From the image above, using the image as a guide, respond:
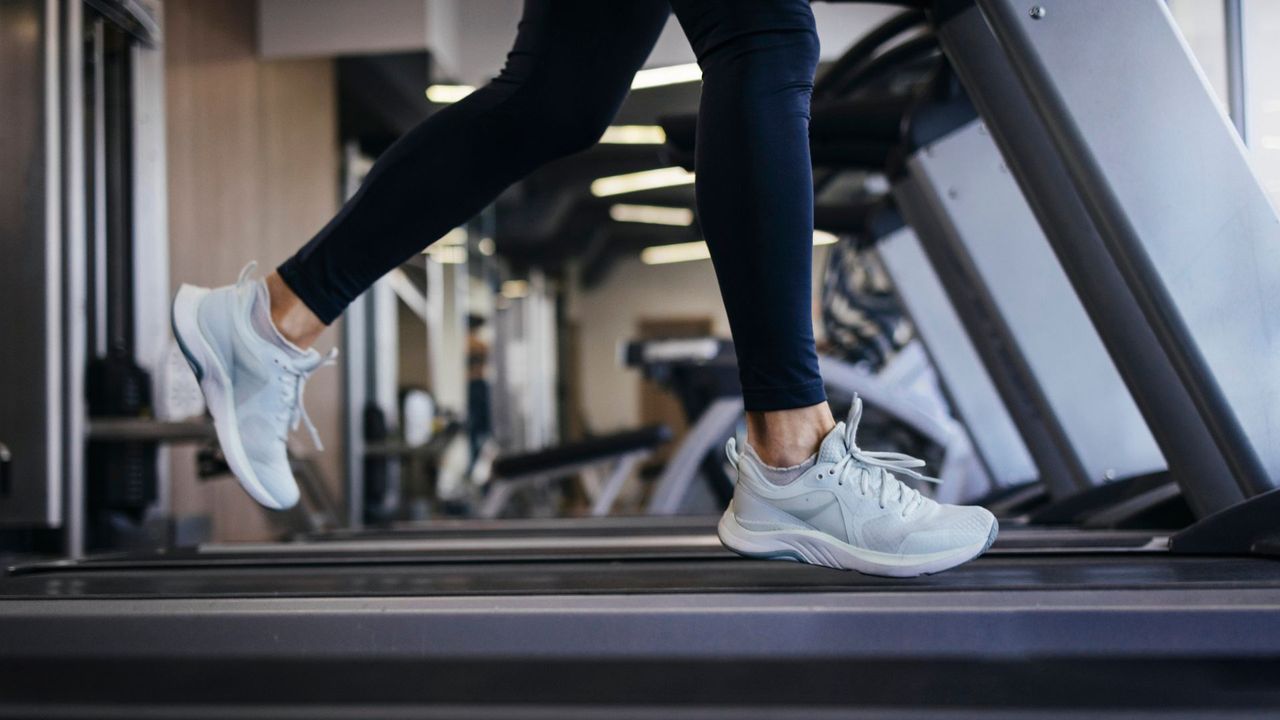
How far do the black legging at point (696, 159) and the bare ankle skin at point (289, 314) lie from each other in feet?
0.05

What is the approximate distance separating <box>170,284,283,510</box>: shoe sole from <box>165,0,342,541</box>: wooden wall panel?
1.70 m

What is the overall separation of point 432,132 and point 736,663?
655 mm

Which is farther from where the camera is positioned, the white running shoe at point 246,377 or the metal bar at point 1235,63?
the metal bar at point 1235,63

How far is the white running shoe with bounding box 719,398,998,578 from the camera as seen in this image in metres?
1.00

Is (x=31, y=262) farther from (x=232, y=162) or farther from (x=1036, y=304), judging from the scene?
(x=1036, y=304)

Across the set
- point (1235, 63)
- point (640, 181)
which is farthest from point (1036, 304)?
point (640, 181)

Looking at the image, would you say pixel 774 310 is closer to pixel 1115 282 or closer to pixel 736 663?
pixel 736 663

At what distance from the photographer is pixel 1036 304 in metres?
2.23

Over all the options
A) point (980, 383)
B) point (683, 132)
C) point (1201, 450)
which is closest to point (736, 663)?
point (1201, 450)

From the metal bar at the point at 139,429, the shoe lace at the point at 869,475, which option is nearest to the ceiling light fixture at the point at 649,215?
the metal bar at the point at 139,429

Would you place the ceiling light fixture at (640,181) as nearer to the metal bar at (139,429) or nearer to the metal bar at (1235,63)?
the metal bar at (139,429)

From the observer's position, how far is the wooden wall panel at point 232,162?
10.5ft

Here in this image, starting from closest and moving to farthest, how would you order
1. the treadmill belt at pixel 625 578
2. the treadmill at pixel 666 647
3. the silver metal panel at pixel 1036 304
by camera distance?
the treadmill at pixel 666 647 → the treadmill belt at pixel 625 578 → the silver metal panel at pixel 1036 304

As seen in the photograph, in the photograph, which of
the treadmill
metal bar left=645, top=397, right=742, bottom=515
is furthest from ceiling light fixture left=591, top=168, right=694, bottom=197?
the treadmill
